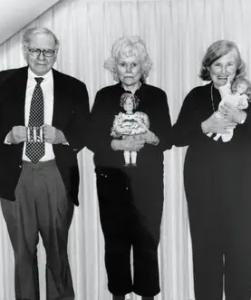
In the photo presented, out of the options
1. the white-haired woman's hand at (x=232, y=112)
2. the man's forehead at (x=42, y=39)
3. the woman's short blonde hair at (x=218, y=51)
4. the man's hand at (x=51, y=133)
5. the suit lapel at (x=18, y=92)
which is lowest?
the man's hand at (x=51, y=133)

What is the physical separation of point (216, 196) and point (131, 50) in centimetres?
61

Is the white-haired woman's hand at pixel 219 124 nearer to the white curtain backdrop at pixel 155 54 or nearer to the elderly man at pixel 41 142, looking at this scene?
the white curtain backdrop at pixel 155 54

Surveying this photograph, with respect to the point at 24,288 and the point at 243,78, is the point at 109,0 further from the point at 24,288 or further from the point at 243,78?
the point at 24,288

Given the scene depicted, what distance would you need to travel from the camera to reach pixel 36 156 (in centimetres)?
164

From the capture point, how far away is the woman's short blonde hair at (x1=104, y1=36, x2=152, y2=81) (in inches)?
64.9

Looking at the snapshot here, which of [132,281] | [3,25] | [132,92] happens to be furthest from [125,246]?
[3,25]

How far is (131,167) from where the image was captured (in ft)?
5.43

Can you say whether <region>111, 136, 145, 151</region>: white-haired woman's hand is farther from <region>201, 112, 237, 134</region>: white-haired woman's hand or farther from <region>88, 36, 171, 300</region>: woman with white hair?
<region>201, 112, 237, 134</region>: white-haired woman's hand

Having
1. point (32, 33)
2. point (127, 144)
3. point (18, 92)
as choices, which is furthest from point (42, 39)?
point (127, 144)

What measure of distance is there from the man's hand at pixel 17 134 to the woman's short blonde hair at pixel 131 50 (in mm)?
399

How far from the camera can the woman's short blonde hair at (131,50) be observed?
1.65 metres

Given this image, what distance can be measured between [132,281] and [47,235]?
0.36 metres

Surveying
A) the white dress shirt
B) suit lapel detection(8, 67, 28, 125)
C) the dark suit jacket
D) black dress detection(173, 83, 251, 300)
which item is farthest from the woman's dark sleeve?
suit lapel detection(8, 67, 28, 125)

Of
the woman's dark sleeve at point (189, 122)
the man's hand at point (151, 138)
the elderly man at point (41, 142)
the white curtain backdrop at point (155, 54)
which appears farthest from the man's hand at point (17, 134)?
the woman's dark sleeve at point (189, 122)
